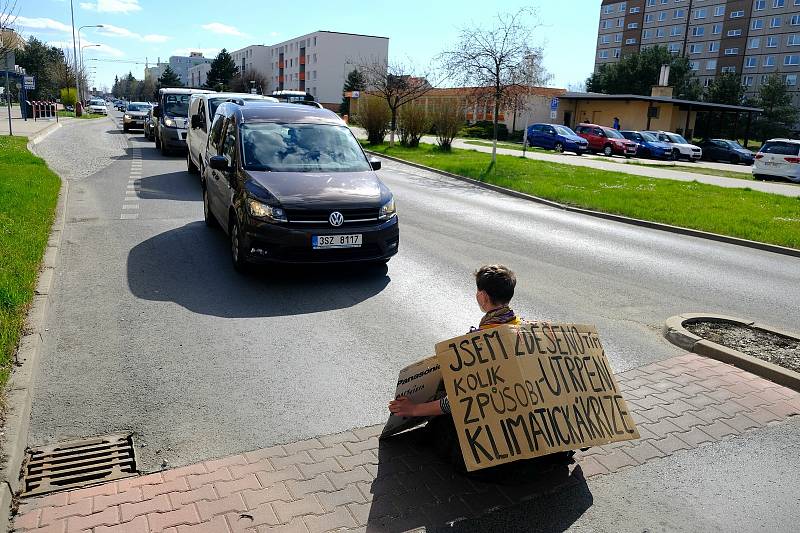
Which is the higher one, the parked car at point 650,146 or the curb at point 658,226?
the parked car at point 650,146

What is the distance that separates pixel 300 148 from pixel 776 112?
63.9m

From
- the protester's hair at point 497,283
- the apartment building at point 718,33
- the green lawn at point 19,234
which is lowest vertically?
the green lawn at point 19,234

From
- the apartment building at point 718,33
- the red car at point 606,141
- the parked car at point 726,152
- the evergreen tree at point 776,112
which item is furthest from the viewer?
the apartment building at point 718,33

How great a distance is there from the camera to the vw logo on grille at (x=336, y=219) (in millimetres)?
7312

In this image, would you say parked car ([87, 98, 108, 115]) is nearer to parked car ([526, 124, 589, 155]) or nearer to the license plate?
parked car ([526, 124, 589, 155])

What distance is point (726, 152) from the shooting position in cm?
3984

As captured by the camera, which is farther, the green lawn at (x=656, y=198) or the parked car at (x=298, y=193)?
the green lawn at (x=656, y=198)

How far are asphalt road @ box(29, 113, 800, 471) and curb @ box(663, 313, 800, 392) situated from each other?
0.50 feet

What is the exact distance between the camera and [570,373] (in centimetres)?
358

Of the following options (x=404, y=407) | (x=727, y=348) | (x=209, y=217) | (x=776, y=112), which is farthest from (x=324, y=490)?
(x=776, y=112)

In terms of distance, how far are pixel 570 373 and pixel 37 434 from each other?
3236mm

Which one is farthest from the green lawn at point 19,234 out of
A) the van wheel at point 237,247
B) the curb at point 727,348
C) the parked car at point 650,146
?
the parked car at point 650,146

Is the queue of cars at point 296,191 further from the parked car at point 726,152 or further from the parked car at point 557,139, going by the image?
the parked car at point 726,152

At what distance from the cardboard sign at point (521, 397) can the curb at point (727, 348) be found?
7.87 ft
